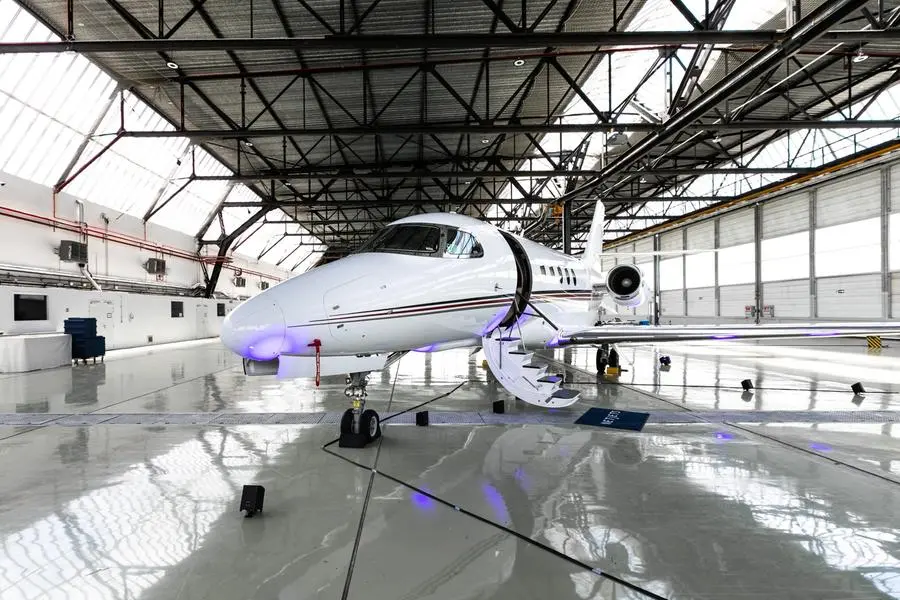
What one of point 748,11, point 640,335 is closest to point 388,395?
point 640,335

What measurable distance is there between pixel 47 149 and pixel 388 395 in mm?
16791

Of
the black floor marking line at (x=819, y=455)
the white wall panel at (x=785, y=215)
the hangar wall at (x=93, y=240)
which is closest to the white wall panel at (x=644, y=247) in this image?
the white wall panel at (x=785, y=215)

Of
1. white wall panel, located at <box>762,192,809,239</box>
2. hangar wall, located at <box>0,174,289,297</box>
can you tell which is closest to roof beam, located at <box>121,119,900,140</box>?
hangar wall, located at <box>0,174,289,297</box>

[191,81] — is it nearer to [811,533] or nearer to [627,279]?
[627,279]

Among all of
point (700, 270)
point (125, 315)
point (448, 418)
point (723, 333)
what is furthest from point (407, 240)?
point (700, 270)

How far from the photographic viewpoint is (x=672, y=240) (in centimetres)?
4038

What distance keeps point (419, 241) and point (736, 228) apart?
32.8 metres

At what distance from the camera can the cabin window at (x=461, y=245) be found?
615 centimetres

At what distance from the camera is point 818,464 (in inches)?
203

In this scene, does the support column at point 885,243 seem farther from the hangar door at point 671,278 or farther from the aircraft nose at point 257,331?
the aircraft nose at point 257,331

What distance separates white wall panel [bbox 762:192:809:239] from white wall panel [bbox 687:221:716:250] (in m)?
5.02

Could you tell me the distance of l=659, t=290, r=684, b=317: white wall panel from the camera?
125 ft

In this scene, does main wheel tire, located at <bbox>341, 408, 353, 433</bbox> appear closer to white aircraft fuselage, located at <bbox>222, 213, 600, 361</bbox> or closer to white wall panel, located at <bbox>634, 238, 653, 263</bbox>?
white aircraft fuselage, located at <bbox>222, 213, 600, 361</bbox>

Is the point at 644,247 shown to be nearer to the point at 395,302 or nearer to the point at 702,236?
the point at 702,236
